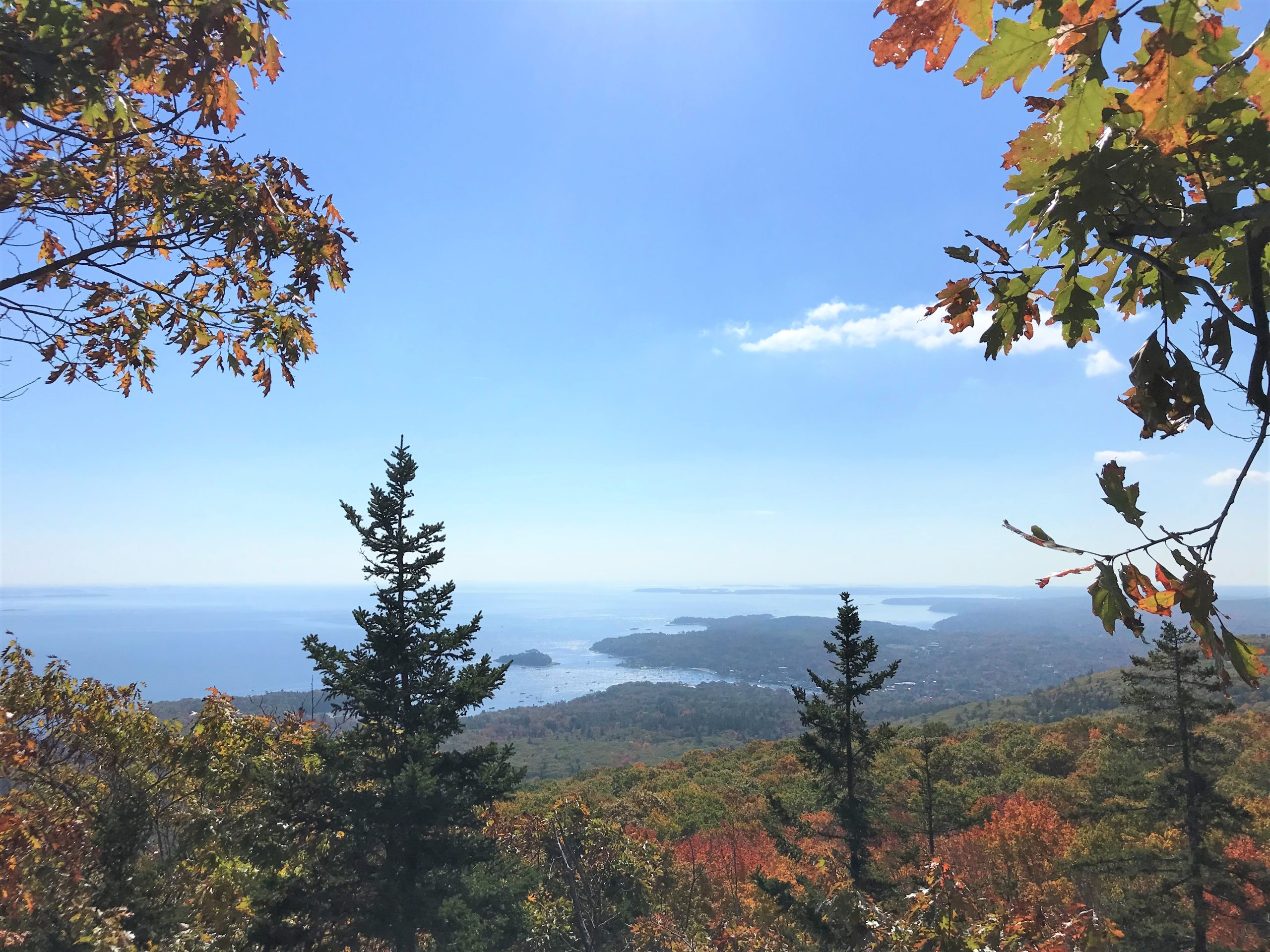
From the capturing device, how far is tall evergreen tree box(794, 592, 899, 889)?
10.9 meters

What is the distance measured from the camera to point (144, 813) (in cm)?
830

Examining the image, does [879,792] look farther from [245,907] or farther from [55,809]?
[55,809]

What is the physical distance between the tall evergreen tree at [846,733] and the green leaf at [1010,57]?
10.9 m

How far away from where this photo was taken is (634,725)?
116 m

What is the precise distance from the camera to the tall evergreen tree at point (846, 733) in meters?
10.9

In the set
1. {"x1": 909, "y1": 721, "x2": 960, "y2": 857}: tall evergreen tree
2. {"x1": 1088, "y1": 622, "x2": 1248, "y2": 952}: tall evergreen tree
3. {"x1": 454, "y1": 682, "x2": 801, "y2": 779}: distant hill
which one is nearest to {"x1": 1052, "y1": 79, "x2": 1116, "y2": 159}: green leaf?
{"x1": 1088, "y1": 622, "x2": 1248, "y2": 952}: tall evergreen tree

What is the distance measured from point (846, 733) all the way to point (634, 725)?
4530 inches

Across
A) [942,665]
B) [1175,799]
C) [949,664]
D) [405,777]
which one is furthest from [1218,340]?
[949,664]

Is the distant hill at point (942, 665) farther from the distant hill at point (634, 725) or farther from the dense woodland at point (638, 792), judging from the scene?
the dense woodland at point (638, 792)

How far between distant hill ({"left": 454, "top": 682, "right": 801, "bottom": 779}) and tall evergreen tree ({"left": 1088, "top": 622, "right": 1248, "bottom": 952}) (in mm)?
60582

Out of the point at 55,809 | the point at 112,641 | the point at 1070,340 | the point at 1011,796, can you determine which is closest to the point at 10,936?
the point at 55,809

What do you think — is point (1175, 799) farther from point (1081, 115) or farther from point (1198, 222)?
point (1081, 115)

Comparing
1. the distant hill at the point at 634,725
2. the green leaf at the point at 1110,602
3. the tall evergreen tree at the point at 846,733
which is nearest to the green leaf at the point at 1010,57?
the green leaf at the point at 1110,602

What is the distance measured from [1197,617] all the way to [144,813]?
12.1 m
